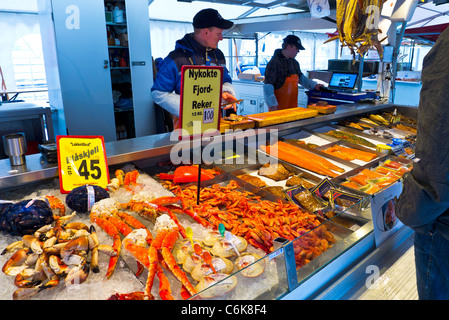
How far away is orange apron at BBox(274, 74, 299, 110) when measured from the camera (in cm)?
534

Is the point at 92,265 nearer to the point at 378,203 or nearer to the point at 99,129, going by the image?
the point at 378,203

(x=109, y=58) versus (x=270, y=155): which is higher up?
(x=109, y=58)

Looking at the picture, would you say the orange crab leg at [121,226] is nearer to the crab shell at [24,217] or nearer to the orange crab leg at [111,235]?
the orange crab leg at [111,235]

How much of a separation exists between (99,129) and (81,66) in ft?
3.71

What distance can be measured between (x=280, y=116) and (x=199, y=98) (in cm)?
123

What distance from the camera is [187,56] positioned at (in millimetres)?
3250

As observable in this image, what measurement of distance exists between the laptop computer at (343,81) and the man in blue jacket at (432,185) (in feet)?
14.5

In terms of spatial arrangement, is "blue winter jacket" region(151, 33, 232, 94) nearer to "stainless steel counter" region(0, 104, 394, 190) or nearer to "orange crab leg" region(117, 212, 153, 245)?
"stainless steel counter" region(0, 104, 394, 190)

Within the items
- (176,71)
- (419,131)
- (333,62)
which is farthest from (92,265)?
(333,62)

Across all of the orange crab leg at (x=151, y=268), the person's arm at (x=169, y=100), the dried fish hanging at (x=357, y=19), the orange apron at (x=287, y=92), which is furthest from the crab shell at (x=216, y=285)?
the orange apron at (x=287, y=92)

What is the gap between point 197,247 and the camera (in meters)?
1.33

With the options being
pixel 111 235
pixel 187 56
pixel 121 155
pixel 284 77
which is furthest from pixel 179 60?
pixel 284 77

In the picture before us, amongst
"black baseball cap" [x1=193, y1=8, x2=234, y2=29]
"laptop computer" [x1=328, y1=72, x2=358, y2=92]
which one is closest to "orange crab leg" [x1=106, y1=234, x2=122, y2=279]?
"black baseball cap" [x1=193, y1=8, x2=234, y2=29]

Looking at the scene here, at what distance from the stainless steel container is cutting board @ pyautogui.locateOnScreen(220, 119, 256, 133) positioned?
128cm
